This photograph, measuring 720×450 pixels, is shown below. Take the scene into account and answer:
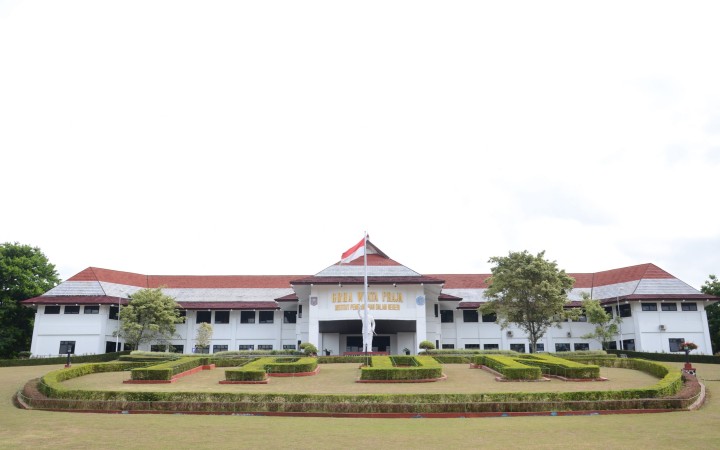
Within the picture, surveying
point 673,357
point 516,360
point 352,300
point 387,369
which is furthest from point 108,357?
point 673,357

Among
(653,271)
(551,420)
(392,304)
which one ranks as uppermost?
(653,271)

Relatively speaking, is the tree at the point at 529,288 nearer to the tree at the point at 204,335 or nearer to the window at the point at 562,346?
the window at the point at 562,346

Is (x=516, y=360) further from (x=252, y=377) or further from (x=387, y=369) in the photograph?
(x=252, y=377)

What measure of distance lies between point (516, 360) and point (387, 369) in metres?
7.24

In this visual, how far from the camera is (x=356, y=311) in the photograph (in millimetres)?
39375

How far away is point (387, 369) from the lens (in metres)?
22.8

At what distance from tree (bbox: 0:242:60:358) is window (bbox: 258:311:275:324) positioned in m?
19.7

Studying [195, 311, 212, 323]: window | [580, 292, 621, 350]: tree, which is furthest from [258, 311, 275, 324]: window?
[580, 292, 621, 350]: tree

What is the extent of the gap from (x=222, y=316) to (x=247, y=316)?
7.12ft

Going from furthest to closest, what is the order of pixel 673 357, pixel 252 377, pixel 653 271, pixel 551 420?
pixel 653 271, pixel 673 357, pixel 252 377, pixel 551 420

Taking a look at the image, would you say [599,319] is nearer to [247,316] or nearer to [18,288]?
[247,316]

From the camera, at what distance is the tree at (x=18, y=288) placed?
47.2 m

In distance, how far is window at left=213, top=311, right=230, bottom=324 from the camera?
4834 cm

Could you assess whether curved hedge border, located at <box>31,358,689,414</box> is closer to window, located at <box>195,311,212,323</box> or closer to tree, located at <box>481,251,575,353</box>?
tree, located at <box>481,251,575,353</box>
